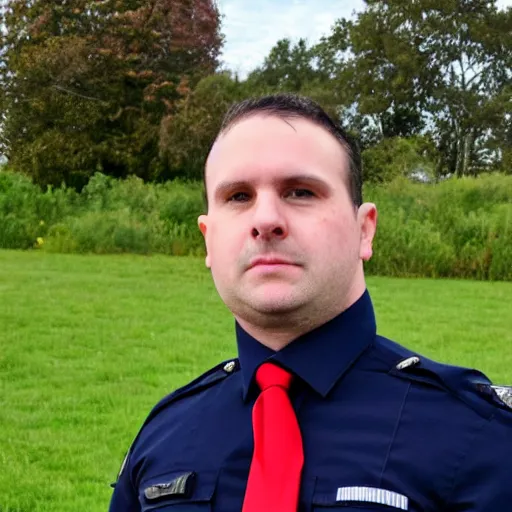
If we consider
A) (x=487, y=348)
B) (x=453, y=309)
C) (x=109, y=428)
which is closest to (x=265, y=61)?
(x=453, y=309)

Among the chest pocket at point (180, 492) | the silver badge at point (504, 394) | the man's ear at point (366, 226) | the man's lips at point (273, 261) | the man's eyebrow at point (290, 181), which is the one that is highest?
the man's eyebrow at point (290, 181)

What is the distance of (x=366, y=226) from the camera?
1.49m

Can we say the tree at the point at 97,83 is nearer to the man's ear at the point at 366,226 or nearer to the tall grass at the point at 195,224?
the tall grass at the point at 195,224

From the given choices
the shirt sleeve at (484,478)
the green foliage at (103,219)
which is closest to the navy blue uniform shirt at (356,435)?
the shirt sleeve at (484,478)

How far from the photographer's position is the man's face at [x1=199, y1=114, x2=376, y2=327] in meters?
1.34

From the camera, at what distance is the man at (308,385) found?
4.12ft

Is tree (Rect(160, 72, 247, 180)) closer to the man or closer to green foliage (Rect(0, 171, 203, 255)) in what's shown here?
green foliage (Rect(0, 171, 203, 255))

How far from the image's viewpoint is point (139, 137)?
71.7 feet

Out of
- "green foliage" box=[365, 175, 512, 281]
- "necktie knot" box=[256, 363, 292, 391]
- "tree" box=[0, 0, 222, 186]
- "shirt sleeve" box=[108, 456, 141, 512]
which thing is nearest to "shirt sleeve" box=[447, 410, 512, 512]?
"necktie knot" box=[256, 363, 292, 391]

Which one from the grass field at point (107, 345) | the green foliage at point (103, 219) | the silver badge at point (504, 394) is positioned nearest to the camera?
the silver badge at point (504, 394)

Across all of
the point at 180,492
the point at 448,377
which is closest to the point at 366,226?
the point at 448,377

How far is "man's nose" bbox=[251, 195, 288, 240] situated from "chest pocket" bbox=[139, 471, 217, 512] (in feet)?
1.24

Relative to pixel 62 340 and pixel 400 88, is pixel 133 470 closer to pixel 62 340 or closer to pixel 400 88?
pixel 62 340

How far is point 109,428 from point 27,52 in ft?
62.2
